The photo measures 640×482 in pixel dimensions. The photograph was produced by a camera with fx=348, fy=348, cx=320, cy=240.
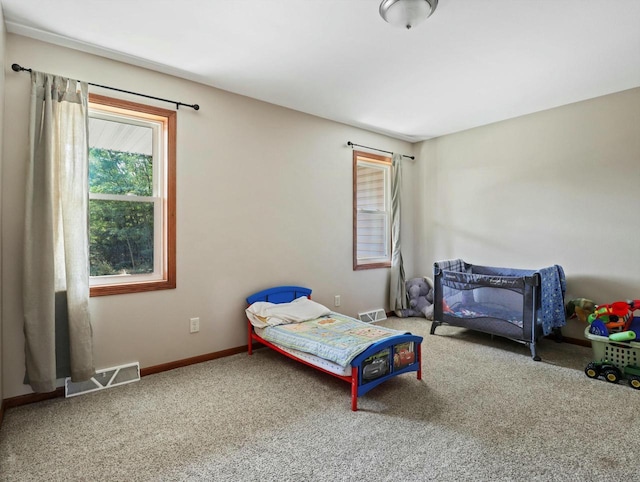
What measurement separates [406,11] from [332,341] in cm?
223

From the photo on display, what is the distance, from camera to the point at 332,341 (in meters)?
2.62

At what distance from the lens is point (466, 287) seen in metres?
3.71

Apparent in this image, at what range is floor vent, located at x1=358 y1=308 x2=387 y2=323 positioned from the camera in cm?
447

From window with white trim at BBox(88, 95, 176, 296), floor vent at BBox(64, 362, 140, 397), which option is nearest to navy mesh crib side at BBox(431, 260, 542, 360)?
window with white trim at BBox(88, 95, 176, 296)

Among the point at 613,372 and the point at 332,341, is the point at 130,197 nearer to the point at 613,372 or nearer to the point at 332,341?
the point at 332,341

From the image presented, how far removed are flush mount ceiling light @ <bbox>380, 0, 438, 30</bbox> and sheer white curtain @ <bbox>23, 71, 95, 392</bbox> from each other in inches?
86.3

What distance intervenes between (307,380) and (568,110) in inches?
151

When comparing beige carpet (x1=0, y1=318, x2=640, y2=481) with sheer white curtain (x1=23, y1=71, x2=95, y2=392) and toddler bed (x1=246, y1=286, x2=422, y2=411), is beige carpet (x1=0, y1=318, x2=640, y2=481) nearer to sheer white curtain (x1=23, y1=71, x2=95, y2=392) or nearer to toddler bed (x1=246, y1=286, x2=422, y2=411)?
toddler bed (x1=246, y1=286, x2=422, y2=411)

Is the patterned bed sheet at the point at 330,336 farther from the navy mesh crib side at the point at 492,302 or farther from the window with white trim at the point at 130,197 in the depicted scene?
the navy mesh crib side at the point at 492,302

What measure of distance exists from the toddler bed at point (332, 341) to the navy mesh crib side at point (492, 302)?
124cm

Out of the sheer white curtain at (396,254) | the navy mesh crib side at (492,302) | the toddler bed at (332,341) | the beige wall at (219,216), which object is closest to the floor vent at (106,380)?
the beige wall at (219,216)

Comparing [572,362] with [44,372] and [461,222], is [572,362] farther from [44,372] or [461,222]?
[44,372]

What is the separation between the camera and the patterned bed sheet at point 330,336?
245 centimetres

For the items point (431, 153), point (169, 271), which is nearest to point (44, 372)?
point (169, 271)
